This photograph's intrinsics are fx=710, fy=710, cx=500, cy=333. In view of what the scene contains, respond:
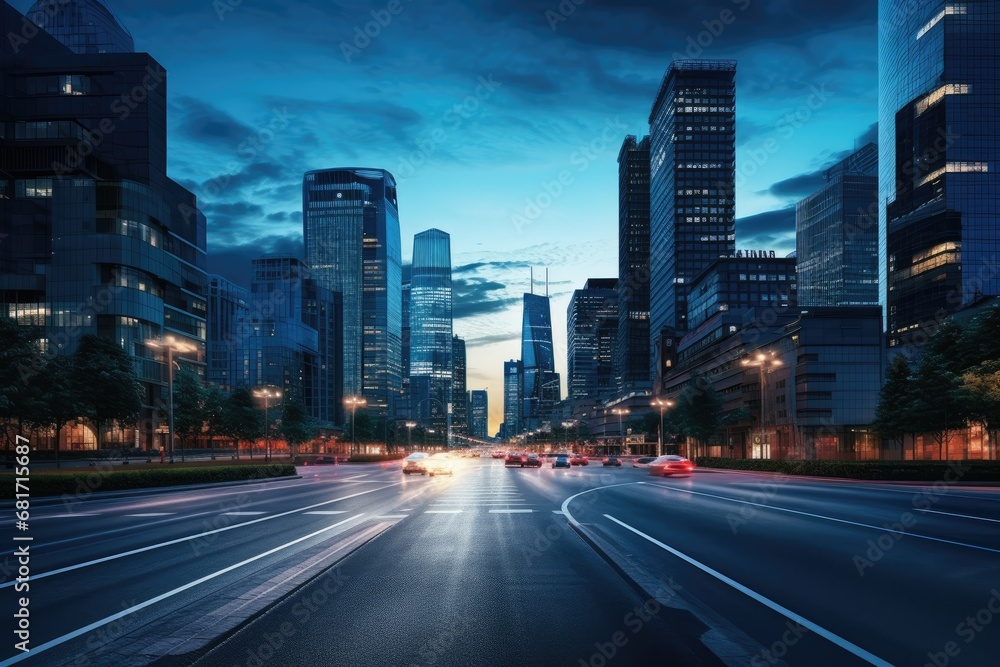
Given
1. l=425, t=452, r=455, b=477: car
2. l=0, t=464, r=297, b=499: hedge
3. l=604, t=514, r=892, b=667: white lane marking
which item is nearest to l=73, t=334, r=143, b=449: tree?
l=0, t=464, r=297, b=499: hedge

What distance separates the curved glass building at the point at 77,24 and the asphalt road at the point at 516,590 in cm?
14140

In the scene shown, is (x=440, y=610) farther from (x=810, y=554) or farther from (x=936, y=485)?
(x=936, y=485)

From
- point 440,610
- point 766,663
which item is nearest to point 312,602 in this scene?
point 440,610

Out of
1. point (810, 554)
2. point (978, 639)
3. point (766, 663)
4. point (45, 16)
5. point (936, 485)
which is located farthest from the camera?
point (45, 16)

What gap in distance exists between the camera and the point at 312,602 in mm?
9492

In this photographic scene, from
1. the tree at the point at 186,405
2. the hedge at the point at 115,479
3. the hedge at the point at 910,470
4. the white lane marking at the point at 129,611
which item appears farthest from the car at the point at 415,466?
the white lane marking at the point at 129,611

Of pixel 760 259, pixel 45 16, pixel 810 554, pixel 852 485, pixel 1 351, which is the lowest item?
pixel 852 485

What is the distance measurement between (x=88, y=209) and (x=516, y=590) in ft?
344

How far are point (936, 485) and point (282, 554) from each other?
122ft

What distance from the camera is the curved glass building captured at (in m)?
132

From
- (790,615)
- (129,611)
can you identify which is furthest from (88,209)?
(790,615)

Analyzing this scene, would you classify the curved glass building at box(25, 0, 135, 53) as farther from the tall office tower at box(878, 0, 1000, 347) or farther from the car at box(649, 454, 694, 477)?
the tall office tower at box(878, 0, 1000, 347)

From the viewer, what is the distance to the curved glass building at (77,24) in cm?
13225

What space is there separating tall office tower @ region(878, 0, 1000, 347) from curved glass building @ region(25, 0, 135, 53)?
170558 millimetres
